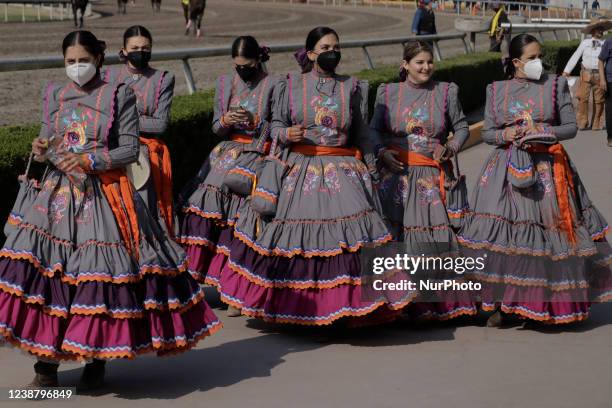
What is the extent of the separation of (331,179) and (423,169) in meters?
0.81

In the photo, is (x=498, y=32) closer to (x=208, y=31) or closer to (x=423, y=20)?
(x=423, y=20)

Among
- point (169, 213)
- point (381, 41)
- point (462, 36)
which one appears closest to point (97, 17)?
point (462, 36)

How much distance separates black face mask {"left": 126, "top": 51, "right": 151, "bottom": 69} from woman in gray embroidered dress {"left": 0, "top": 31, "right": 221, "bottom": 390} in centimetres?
213

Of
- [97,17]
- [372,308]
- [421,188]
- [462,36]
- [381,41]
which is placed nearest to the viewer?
[372,308]

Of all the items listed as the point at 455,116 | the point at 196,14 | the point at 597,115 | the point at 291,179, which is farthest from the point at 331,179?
the point at 196,14

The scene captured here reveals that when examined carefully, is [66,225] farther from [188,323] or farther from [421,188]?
[421,188]

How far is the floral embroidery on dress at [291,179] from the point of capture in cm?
875

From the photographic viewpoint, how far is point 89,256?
6922 millimetres

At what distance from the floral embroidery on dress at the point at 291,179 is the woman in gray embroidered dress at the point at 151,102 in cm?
110

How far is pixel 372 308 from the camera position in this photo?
8.40 m

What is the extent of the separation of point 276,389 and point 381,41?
42.7ft

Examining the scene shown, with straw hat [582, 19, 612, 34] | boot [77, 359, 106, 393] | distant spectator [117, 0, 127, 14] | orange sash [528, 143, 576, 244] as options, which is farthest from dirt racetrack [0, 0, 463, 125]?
boot [77, 359, 106, 393]

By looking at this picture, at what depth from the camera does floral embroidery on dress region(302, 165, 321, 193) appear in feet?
28.5

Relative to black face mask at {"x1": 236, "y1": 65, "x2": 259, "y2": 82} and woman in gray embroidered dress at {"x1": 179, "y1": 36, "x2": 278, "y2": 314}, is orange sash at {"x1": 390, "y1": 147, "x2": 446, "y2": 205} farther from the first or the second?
black face mask at {"x1": 236, "y1": 65, "x2": 259, "y2": 82}
